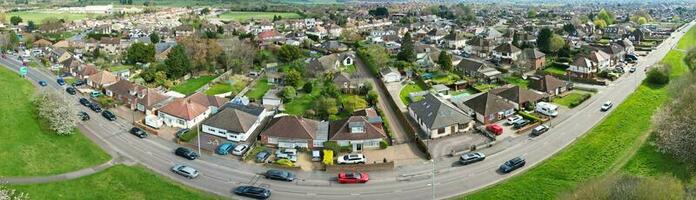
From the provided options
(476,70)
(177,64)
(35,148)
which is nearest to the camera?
(35,148)

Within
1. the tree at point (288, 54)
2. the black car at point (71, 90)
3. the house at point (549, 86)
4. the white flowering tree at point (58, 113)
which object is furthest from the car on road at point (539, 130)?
the black car at point (71, 90)

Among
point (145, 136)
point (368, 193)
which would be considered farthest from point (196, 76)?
point (368, 193)

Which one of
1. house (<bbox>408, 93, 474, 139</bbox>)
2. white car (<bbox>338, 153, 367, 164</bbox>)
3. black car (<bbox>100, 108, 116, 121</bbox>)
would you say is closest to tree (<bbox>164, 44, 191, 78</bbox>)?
black car (<bbox>100, 108, 116, 121</bbox>)

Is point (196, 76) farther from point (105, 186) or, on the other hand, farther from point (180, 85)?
point (105, 186)

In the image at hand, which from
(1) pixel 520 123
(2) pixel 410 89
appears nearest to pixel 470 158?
(1) pixel 520 123

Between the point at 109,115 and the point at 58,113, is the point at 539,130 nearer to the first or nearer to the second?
the point at 109,115
